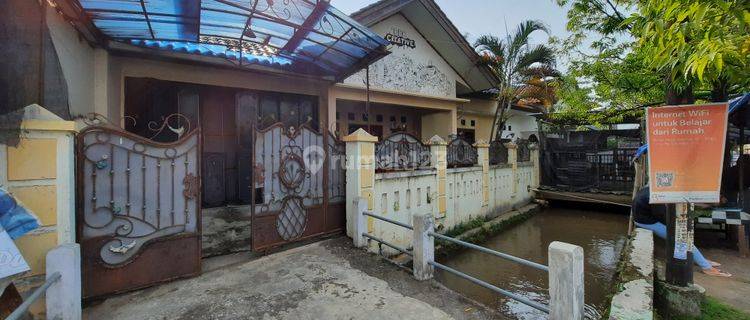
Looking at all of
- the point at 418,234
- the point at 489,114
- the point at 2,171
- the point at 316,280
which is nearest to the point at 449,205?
the point at 418,234

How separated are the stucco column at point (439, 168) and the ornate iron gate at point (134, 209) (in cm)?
465

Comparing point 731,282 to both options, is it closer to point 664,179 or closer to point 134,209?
point 664,179

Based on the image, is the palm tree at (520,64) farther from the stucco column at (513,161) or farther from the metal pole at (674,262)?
the metal pole at (674,262)

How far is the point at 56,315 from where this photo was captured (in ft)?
8.49

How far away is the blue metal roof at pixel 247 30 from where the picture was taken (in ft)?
13.9

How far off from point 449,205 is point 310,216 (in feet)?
12.1

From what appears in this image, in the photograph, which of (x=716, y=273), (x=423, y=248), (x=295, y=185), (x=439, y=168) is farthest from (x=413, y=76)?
(x=716, y=273)

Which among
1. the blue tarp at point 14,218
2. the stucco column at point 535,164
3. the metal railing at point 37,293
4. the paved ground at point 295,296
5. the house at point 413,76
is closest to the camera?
the metal railing at point 37,293

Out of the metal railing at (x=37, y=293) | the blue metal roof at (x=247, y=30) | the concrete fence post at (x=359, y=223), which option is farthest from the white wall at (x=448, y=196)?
the metal railing at (x=37, y=293)

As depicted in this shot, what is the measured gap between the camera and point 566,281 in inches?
107

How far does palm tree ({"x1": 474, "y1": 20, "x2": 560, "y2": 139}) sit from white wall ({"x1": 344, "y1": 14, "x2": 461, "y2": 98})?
6.13 feet

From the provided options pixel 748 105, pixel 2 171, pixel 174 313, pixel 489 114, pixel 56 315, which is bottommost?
pixel 174 313

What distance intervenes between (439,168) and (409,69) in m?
4.07

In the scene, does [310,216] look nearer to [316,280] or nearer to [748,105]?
[316,280]
